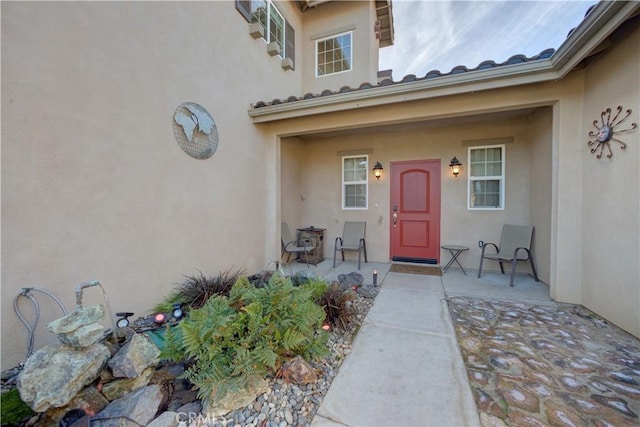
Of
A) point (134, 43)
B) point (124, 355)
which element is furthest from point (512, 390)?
point (134, 43)

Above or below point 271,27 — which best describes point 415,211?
below

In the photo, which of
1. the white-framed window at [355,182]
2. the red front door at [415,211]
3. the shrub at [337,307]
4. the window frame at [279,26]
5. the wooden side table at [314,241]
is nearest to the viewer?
the shrub at [337,307]

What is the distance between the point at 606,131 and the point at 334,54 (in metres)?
6.01

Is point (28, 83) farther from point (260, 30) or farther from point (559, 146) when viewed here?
point (559, 146)

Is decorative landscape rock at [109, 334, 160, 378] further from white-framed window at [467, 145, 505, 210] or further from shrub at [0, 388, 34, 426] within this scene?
white-framed window at [467, 145, 505, 210]

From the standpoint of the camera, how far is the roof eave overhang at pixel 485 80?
2258 millimetres

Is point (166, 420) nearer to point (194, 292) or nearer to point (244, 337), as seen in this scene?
point (244, 337)

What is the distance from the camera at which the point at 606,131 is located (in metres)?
2.75

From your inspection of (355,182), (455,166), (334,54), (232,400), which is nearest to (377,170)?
(355,182)

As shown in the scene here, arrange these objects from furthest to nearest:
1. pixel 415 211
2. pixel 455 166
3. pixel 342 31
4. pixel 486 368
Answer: pixel 342 31
pixel 415 211
pixel 455 166
pixel 486 368

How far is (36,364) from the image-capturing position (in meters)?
1.51

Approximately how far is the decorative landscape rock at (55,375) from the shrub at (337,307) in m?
1.91

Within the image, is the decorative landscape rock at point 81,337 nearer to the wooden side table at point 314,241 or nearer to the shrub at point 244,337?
the shrub at point 244,337

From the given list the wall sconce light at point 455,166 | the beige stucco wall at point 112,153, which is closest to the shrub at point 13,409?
the beige stucco wall at point 112,153
